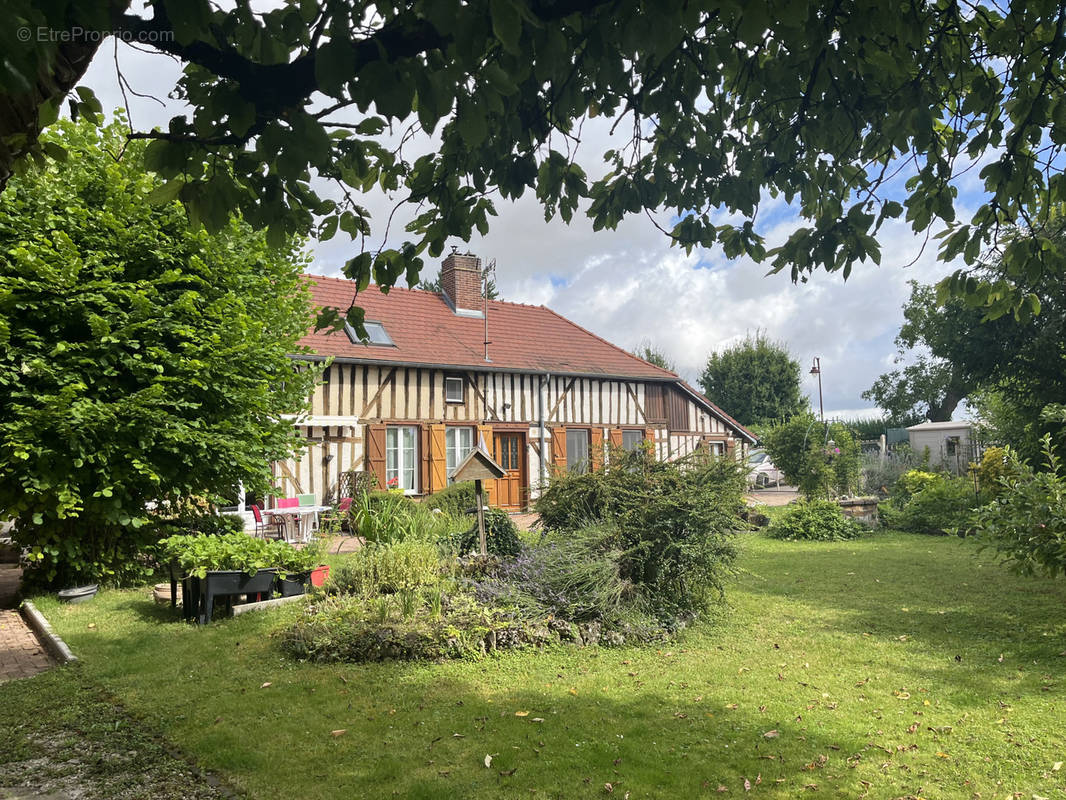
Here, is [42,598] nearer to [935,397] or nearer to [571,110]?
[571,110]

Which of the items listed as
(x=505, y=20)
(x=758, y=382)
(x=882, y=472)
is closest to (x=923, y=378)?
(x=758, y=382)

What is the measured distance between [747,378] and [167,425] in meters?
34.7

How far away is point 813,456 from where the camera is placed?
1531 cm

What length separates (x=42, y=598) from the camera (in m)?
7.80

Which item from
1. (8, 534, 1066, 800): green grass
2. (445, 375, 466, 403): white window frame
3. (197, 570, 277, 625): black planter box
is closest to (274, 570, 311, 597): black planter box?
(197, 570, 277, 625): black planter box

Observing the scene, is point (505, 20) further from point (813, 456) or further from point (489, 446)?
point (489, 446)

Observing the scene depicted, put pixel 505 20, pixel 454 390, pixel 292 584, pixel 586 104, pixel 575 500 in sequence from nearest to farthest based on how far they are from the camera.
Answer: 1. pixel 505 20
2. pixel 586 104
3. pixel 292 584
4. pixel 575 500
5. pixel 454 390

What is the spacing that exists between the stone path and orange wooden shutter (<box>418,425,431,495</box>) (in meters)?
8.46

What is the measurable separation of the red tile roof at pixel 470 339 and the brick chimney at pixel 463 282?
0.34 meters

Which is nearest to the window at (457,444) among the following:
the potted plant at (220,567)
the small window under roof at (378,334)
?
the small window under roof at (378,334)

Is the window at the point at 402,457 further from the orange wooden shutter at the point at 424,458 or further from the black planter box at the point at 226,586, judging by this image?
the black planter box at the point at 226,586

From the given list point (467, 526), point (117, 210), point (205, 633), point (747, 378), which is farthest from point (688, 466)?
point (747, 378)

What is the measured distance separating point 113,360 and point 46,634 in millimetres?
2756

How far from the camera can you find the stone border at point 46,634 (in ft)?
18.6
